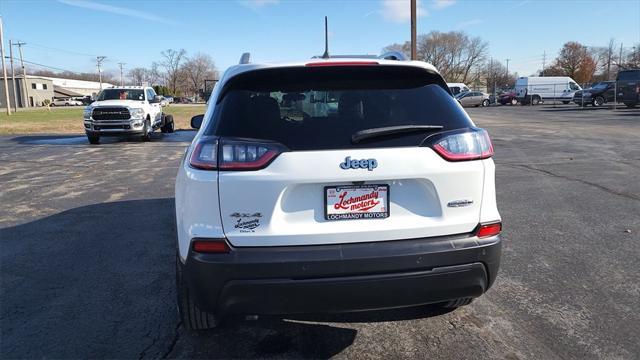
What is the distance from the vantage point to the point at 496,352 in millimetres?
3078

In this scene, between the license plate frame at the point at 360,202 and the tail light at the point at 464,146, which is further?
the tail light at the point at 464,146

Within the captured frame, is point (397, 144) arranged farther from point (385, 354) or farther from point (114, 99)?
point (114, 99)

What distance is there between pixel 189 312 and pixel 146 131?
16106mm

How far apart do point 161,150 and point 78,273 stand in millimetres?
10769

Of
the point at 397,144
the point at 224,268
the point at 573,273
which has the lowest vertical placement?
the point at 573,273

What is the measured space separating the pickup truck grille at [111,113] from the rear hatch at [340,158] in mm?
15700

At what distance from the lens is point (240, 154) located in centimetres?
260

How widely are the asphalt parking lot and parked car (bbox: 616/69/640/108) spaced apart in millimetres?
30252

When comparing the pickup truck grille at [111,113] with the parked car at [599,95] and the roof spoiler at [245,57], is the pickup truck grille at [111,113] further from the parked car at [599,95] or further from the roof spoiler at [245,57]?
the parked car at [599,95]

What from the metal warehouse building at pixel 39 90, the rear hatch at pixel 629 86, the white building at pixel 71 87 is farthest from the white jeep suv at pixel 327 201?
the white building at pixel 71 87

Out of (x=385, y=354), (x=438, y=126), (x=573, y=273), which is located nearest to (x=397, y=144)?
(x=438, y=126)

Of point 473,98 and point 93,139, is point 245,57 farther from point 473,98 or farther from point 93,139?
point 473,98

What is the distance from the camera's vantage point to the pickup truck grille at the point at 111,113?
1708 centimetres

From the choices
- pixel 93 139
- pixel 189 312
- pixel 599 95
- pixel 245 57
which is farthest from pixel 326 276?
pixel 599 95
